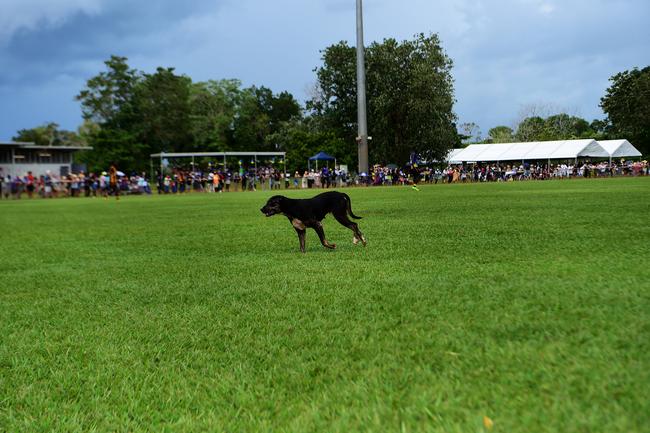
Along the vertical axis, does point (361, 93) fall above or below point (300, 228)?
above

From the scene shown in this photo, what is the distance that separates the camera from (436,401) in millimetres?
2385

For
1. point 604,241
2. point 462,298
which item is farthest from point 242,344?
point 604,241

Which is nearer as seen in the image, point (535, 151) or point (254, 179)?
point (254, 179)

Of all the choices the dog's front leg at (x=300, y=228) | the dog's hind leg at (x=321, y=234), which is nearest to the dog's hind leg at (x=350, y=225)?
the dog's hind leg at (x=321, y=234)

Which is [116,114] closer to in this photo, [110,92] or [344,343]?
[110,92]

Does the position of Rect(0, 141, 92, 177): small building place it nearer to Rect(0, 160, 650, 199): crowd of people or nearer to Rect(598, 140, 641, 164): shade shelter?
Rect(0, 160, 650, 199): crowd of people

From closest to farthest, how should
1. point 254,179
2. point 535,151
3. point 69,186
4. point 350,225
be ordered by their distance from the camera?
point 350,225 < point 69,186 < point 254,179 < point 535,151

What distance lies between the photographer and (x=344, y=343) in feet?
10.9

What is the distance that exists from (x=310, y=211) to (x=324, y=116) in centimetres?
5437

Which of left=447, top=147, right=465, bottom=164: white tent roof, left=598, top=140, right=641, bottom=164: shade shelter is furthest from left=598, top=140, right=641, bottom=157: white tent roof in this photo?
left=447, top=147, right=465, bottom=164: white tent roof

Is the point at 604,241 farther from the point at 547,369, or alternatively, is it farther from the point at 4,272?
the point at 4,272

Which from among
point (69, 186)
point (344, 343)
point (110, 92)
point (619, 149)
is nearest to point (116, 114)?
point (110, 92)

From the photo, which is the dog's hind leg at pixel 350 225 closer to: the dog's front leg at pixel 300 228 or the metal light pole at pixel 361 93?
the dog's front leg at pixel 300 228

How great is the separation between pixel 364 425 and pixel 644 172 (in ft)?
178
